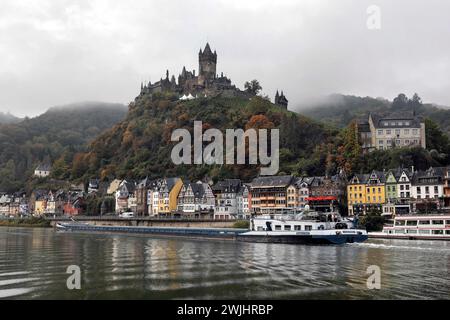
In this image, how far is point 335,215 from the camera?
61.7 metres

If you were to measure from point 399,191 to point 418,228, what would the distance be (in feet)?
45.3

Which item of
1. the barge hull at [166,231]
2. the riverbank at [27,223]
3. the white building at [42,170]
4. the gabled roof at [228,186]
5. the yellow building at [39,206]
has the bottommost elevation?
the riverbank at [27,223]

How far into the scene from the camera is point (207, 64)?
169 metres

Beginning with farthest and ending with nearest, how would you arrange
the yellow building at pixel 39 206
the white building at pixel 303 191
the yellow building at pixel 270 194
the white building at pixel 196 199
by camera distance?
the yellow building at pixel 39 206 < the white building at pixel 196 199 < the yellow building at pixel 270 194 < the white building at pixel 303 191

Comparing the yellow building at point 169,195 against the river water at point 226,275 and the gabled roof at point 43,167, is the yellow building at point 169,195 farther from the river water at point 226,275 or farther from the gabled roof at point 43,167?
the gabled roof at point 43,167

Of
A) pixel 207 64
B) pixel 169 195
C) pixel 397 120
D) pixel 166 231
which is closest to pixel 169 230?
pixel 166 231

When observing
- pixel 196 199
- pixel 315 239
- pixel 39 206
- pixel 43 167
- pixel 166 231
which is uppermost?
pixel 43 167

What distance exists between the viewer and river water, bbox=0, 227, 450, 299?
70.2 feet

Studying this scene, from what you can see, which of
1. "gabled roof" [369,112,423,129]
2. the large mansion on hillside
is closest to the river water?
the large mansion on hillside

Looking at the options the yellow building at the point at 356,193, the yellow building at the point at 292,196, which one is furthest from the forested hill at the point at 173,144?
the yellow building at the point at 356,193

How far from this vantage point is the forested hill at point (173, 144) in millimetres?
99438

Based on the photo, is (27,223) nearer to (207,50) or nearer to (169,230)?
(169,230)

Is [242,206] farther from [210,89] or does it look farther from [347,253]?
[210,89]

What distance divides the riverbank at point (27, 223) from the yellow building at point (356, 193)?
66554 mm
